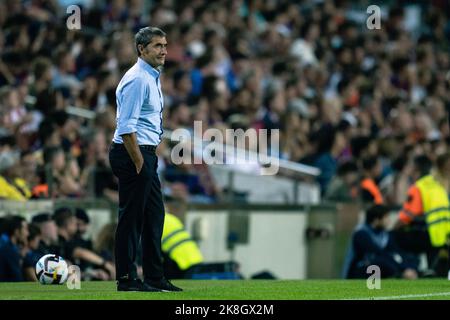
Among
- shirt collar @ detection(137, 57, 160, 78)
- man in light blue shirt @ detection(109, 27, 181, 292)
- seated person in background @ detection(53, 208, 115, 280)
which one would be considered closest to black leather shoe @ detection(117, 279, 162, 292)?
man in light blue shirt @ detection(109, 27, 181, 292)

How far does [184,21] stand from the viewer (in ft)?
72.3

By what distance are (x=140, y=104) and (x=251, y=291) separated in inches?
77.7

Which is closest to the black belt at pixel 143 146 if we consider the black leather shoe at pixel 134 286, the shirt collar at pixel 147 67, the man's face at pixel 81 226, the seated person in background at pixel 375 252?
the shirt collar at pixel 147 67

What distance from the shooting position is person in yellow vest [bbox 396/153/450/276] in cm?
1669

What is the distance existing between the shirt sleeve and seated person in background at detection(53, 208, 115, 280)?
4574 mm

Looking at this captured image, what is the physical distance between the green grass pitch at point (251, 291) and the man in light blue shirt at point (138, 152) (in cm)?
38

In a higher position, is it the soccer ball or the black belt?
the black belt

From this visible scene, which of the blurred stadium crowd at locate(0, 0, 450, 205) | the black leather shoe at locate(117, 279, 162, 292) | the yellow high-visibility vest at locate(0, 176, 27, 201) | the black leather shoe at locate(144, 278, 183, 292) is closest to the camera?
the black leather shoe at locate(117, 279, 162, 292)

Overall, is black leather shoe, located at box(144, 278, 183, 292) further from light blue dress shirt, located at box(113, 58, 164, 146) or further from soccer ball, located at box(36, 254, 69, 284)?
soccer ball, located at box(36, 254, 69, 284)

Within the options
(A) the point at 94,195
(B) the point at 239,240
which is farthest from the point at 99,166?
(B) the point at 239,240

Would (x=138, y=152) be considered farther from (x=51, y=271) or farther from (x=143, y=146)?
(x=51, y=271)

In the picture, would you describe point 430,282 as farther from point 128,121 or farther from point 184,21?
point 184,21

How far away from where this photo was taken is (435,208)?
55.0ft

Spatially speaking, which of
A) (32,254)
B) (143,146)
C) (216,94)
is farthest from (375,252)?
(143,146)
